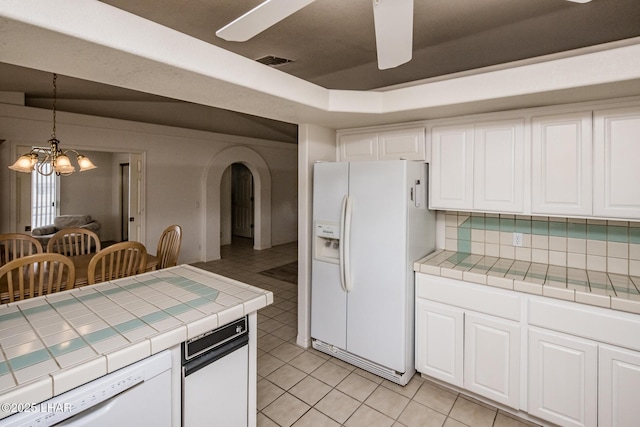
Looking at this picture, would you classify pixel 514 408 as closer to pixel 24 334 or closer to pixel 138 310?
pixel 138 310

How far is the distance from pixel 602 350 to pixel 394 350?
3.97 feet

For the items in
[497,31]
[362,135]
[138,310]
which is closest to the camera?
[138,310]

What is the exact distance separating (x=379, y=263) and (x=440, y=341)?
70 centimetres

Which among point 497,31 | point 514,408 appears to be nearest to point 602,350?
point 514,408

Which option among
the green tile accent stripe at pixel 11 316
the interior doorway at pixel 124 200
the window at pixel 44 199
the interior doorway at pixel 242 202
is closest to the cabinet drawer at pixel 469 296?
the green tile accent stripe at pixel 11 316

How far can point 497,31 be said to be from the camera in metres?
2.26

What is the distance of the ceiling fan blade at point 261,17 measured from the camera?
3.45ft

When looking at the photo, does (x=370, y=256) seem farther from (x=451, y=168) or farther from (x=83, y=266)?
(x=83, y=266)

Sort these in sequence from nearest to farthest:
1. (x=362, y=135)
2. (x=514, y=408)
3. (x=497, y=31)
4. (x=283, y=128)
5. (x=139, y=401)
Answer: (x=139, y=401), (x=514, y=408), (x=497, y=31), (x=362, y=135), (x=283, y=128)

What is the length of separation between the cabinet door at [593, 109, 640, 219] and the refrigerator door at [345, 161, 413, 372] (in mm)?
Answer: 1141

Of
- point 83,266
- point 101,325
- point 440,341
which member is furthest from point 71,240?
point 440,341

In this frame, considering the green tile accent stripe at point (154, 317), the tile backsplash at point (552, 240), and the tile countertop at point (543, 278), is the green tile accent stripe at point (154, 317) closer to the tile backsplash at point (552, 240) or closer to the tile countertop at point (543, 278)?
the tile countertop at point (543, 278)

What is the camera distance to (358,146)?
295 centimetres

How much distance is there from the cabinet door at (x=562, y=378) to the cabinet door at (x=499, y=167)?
868 mm
